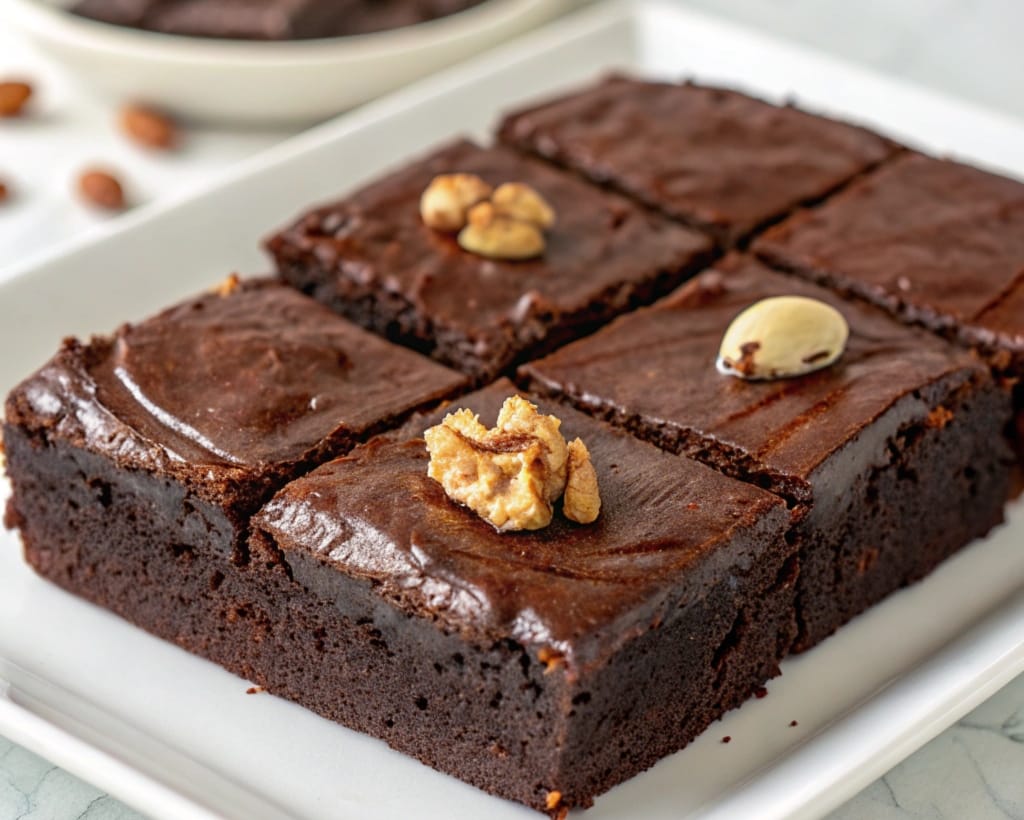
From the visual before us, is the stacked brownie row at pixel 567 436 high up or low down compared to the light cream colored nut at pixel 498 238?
down

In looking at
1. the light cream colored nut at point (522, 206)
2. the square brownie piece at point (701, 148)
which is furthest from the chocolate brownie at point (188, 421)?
the square brownie piece at point (701, 148)

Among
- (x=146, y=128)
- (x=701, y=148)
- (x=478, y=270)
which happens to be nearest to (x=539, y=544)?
(x=478, y=270)

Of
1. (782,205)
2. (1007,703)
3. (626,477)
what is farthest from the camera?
(782,205)

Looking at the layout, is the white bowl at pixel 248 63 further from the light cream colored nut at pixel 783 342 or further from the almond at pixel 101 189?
the light cream colored nut at pixel 783 342

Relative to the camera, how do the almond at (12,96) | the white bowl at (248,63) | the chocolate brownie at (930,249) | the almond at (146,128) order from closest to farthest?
1. the chocolate brownie at (930,249)
2. the white bowl at (248,63)
3. the almond at (146,128)
4. the almond at (12,96)

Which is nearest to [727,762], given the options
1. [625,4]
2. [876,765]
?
[876,765]

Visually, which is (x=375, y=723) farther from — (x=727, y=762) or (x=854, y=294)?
(x=854, y=294)

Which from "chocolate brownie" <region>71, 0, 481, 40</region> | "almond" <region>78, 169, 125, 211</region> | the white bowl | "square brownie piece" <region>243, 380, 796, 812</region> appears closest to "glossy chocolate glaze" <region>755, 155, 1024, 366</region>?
"square brownie piece" <region>243, 380, 796, 812</region>
